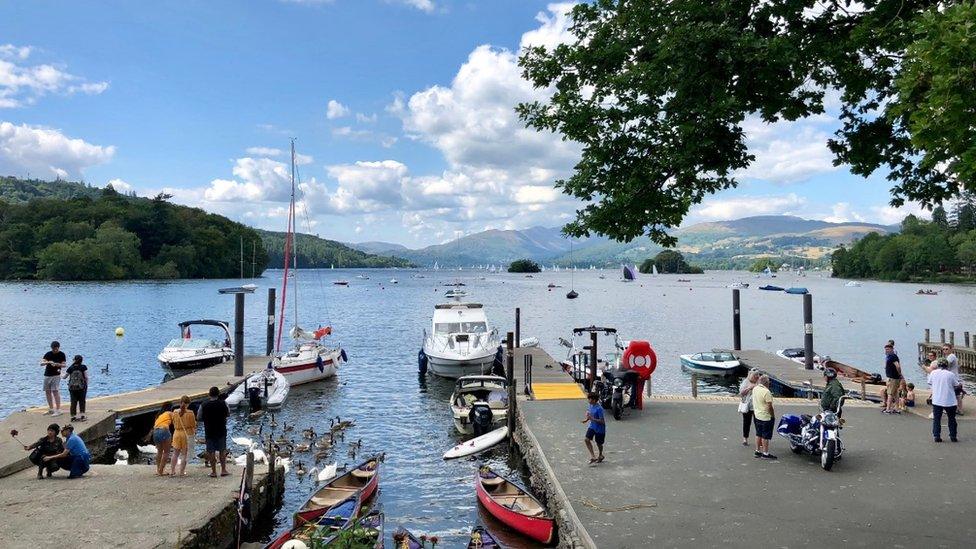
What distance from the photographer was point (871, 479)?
12.5 meters

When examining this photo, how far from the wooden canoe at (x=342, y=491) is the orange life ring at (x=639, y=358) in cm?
828

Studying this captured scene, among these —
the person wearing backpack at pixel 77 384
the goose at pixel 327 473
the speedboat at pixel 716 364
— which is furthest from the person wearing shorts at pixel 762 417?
the speedboat at pixel 716 364

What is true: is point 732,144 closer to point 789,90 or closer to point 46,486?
point 789,90

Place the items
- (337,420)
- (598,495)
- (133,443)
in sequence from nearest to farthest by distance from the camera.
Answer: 1. (598,495)
2. (133,443)
3. (337,420)

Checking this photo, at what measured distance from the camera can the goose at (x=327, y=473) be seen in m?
18.2

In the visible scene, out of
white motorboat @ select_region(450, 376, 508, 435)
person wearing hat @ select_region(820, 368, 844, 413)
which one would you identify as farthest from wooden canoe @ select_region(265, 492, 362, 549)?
person wearing hat @ select_region(820, 368, 844, 413)

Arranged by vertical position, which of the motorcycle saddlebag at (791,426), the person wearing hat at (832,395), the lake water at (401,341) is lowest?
the lake water at (401,341)

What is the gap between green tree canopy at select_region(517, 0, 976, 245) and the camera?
840 cm

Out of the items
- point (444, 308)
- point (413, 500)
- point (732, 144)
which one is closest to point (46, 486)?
point (413, 500)

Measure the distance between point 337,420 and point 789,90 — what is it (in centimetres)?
2214

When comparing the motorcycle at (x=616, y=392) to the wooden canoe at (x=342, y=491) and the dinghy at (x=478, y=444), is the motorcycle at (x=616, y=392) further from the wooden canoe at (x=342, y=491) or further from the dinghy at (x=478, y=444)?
the wooden canoe at (x=342, y=491)

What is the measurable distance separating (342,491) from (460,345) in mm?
19760

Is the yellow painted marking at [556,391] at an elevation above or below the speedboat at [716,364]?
above

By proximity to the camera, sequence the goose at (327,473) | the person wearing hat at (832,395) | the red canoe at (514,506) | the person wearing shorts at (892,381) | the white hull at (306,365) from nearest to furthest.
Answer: the red canoe at (514,506)
the person wearing hat at (832,395)
the goose at (327,473)
the person wearing shorts at (892,381)
the white hull at (306,365)
